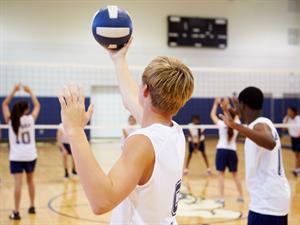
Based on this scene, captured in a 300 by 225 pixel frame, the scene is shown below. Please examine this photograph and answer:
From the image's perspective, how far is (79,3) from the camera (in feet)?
52.7

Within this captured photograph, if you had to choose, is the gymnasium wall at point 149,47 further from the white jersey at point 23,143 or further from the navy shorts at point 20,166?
the navy shorts at point 20,166

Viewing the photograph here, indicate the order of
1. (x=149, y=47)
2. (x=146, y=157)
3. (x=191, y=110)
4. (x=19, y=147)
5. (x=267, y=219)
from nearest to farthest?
(x=146, y=157) < (x=267, y=219) < (x=19, y=147) < (x=149, y=47) < (x=191, y=110)

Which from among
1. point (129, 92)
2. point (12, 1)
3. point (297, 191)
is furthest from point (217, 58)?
point (129, 92)

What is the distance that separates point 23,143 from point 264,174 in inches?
168

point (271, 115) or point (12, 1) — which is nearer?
point (12, 1)

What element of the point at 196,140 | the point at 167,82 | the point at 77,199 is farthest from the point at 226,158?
the point at 167,82

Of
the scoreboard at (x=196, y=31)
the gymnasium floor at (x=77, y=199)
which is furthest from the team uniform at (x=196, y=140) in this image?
the scoreboard at (x=196, y=31)

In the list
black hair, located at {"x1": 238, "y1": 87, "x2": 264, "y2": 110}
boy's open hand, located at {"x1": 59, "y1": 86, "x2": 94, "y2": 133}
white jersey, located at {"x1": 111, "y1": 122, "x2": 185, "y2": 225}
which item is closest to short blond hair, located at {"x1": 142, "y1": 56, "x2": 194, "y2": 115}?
white jersey, located at {"x1": 111, "y1": 122, "x2": 185, "y2": 225}

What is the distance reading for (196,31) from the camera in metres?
17.4

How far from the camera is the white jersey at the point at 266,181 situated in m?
3.34

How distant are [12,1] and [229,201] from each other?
11432mm

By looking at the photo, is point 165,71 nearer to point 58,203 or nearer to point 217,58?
point 58,203

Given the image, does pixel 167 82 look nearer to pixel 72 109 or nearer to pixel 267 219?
pixel 72 109

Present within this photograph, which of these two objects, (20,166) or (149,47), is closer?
(20,166)
